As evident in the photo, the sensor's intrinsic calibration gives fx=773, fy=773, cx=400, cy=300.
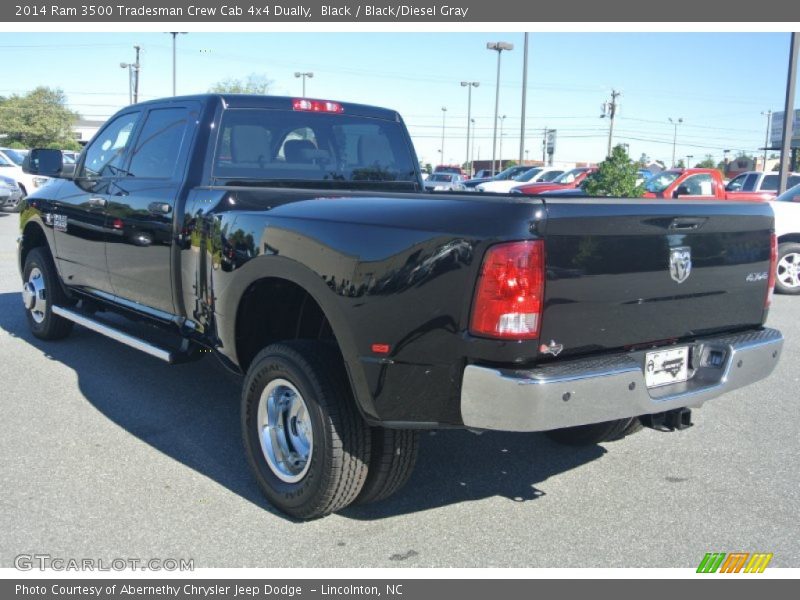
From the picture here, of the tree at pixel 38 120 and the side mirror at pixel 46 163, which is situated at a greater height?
the tree at pixel 38 120

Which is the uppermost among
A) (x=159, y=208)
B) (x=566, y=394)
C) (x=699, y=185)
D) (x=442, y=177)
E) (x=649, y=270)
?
(x=442, y=177)

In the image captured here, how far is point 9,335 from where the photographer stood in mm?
7113

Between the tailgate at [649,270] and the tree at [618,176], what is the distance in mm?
13259

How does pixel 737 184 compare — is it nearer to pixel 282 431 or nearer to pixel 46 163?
pixel 46 163

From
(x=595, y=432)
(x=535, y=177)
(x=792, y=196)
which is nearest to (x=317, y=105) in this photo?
(x=595, y=432)

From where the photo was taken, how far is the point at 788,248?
10.9 metres

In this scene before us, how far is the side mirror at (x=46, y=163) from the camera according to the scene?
6145mm

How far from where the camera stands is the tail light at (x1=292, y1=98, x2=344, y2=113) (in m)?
5.21

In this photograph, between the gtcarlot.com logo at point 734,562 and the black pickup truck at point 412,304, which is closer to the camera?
the black pickup truck at point 412,304

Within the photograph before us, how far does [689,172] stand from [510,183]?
36.2ft

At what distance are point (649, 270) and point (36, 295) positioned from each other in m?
5.47

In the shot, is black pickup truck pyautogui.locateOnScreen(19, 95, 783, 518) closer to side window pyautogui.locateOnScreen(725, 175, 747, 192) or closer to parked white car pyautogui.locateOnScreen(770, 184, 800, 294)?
parked white car pyautogui.locateOnScreen(770, 184, 800, 294)

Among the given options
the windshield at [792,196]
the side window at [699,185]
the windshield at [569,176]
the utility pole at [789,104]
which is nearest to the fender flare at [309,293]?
the windshield at [792,196]

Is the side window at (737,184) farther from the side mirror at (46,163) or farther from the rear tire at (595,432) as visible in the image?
the side mirror at (46,163)
